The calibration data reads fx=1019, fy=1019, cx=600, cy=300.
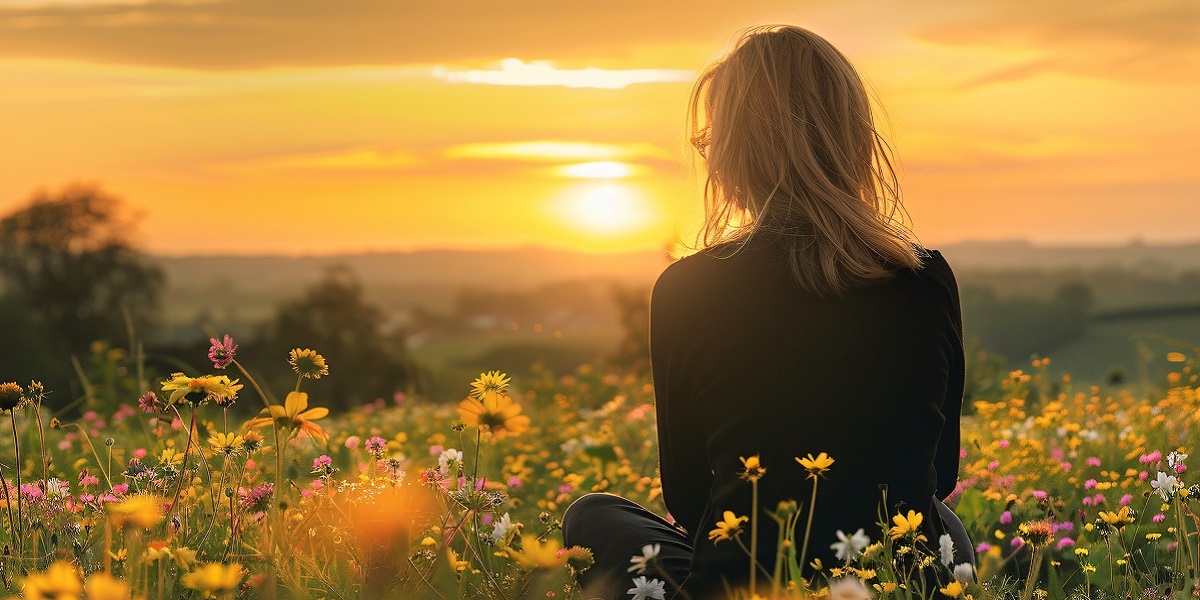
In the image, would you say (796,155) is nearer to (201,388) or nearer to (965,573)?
(965,573)

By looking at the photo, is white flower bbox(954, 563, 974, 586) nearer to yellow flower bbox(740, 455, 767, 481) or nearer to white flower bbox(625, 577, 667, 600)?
yellow flower bbox(740, 455, 767, 481)

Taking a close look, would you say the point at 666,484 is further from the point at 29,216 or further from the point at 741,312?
Answer: the point at 29,216

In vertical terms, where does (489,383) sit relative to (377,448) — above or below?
above

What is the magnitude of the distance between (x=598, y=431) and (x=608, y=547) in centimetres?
376

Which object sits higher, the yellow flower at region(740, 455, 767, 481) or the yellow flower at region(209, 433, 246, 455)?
the yellow flower at region(740, 455, 767, 481)

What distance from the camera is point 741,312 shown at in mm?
2521

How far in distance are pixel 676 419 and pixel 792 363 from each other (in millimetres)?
359

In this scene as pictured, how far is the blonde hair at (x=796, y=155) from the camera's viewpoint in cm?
271

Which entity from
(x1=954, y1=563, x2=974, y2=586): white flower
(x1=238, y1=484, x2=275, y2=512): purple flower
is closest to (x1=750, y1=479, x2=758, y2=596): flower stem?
(x1=954, y1=563, x2=974, y2=586): white flower

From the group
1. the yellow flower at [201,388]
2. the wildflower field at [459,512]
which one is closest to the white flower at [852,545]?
the wildflower field at [459,512]

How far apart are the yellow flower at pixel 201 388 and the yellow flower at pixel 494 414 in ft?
1.79

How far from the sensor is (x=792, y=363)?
8.09ft

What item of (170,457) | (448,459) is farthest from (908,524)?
(170,457)

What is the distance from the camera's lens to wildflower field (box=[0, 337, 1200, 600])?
2.16 metres
